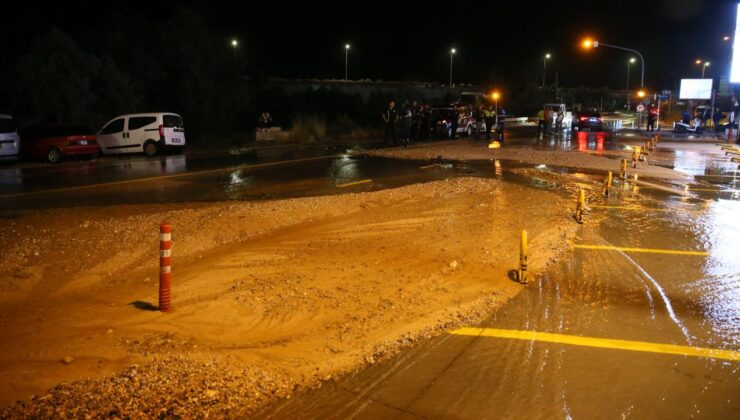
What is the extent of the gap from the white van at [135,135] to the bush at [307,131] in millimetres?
9646

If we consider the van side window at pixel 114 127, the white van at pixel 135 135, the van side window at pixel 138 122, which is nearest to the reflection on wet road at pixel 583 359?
the white van at pixel 135 135

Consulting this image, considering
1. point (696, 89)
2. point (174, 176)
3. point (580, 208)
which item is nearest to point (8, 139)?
point (174, 176)

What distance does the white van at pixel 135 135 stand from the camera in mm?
24875

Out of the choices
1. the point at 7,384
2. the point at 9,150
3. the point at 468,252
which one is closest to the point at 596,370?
the point at 468,252

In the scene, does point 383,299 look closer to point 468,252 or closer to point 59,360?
point 468,252

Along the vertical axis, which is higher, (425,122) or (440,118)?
(440,118)

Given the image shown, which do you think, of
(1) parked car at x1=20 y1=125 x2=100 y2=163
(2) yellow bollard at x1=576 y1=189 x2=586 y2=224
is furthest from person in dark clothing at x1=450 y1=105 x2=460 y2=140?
(2) yellow bollard at x1=576 y1=189 x2=586 y2=224

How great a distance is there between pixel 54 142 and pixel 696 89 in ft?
161

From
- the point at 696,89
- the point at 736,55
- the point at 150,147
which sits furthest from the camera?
the point at 696,89

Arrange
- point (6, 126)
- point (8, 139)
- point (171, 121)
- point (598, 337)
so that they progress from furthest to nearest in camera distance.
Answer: point (171, 121), point (6, 126), point (8, 139), point (598, 337)

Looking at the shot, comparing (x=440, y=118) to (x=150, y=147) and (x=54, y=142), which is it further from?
(x=54, y=142)

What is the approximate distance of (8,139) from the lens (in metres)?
22.1

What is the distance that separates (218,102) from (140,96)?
7828 mm

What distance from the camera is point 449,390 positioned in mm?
4727
